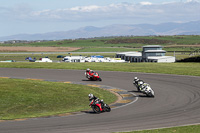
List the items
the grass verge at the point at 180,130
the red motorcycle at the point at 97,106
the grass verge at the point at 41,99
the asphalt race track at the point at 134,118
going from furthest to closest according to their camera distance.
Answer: the grass verge at the point at 41,99
the red motorcycle at the point at 97,106
the asphalt race track at the point at 134,118
the grass verge at the point at 180,130

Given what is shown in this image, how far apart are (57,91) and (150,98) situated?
9184mm

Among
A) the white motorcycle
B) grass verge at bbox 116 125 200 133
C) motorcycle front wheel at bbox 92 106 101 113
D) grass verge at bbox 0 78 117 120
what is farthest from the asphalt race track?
grass verge at bbox 0 78 117 120

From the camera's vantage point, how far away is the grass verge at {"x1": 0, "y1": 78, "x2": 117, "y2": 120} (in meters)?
24.0

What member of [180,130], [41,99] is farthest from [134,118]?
[41,99]

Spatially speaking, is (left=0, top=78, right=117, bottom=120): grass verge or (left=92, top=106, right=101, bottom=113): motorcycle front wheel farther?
(left=0, top=78, right=117, bottom=120): grass verge

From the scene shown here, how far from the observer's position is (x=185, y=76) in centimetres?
4362

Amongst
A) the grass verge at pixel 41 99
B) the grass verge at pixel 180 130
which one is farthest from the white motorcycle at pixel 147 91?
the grass verge at pixel 180 130

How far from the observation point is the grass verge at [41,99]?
24.0m

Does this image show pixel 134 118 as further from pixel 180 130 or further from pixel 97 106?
pixel 180 130

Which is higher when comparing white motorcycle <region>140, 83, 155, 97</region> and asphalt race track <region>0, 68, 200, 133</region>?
white motorcycle <region>140, 83, 155, 97</region>

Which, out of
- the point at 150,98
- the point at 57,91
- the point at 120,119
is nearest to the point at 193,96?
the point at 150,98

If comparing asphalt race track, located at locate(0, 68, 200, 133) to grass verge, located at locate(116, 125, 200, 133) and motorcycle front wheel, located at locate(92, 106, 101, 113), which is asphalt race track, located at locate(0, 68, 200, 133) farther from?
Answer: grass verge, located at locate(116, 125, 200, 133)

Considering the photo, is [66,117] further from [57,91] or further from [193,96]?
[193,96]

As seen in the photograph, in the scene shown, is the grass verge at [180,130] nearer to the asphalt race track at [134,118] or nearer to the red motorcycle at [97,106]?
the asphalt race track at [134,118]
